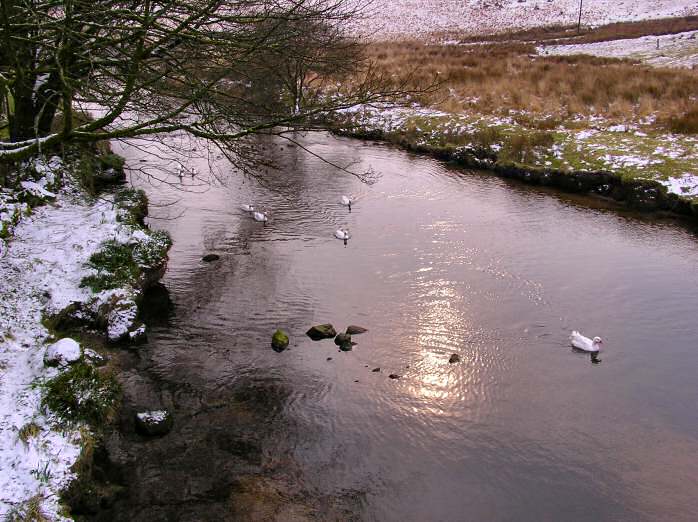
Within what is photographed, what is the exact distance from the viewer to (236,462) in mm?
7254

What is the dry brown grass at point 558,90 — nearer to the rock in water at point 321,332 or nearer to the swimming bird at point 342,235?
the swimming bird at point 342,235

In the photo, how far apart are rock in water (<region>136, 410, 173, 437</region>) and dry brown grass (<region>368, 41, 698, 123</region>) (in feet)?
47.4

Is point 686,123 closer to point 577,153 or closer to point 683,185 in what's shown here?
point 577,153

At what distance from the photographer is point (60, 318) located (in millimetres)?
9453

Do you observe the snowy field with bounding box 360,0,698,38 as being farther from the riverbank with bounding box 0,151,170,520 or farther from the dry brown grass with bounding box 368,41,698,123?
the riverbank with bounding box 0,151,170,520

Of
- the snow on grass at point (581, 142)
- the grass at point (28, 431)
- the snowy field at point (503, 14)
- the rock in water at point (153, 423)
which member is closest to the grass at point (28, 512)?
the grass at point (28, 431)

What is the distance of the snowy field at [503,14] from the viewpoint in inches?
2377

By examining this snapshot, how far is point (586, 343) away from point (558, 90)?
778 inches

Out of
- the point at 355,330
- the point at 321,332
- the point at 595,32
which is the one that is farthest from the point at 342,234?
the point at 595,32

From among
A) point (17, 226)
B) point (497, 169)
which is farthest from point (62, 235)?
point (497, 169)

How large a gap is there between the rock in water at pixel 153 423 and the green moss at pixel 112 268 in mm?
3515

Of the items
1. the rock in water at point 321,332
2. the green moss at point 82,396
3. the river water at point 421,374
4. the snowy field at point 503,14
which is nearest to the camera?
the river water at point 421,374

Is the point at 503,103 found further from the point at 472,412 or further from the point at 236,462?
the point at 236,462

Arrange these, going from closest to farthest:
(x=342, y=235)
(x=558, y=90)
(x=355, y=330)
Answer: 1. (x=355, y=330)
2. (x=342, y=235)
3. (x=558, y=90)
